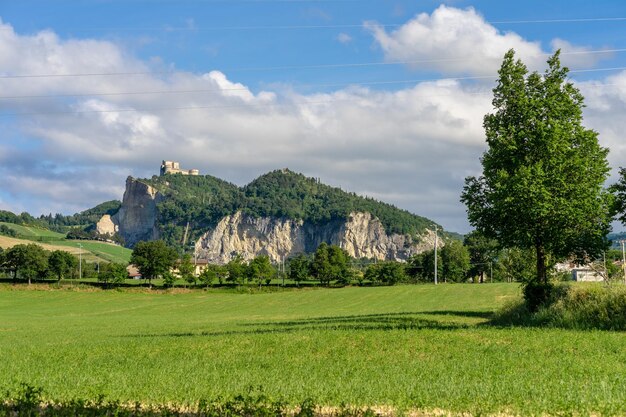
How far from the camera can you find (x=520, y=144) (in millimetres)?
33781

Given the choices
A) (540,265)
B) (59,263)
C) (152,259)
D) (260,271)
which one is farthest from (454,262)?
(540,265)

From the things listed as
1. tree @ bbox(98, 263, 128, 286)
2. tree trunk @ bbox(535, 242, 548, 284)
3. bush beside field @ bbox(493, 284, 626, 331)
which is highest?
tree trunk @ bbox(535, 242, 548, 284)

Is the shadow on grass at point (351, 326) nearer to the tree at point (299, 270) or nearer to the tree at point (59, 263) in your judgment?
the tree at point (299, 270)

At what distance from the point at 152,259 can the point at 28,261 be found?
83.5ft

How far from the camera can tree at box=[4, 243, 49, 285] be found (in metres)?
133

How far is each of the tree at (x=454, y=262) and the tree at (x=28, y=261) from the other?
301ft

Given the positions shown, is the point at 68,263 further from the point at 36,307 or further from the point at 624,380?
the point at 624,380

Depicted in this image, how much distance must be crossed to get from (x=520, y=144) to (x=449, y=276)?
12342 cm

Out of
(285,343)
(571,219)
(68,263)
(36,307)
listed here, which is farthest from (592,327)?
(68,263)

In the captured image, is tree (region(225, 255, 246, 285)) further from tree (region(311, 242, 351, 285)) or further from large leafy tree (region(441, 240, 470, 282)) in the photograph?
large leafy tree (region(441, 240, 470, 282))

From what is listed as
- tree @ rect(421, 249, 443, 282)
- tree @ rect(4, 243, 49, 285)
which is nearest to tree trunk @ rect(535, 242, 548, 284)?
tree @ rect(421, 249, 443, 282)

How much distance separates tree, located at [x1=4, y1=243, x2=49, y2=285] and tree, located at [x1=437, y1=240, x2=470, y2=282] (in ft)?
301

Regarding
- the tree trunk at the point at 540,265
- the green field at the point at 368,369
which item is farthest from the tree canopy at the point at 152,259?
the tree trunk at the point at 540,265

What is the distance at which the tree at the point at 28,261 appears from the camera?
436 feet
